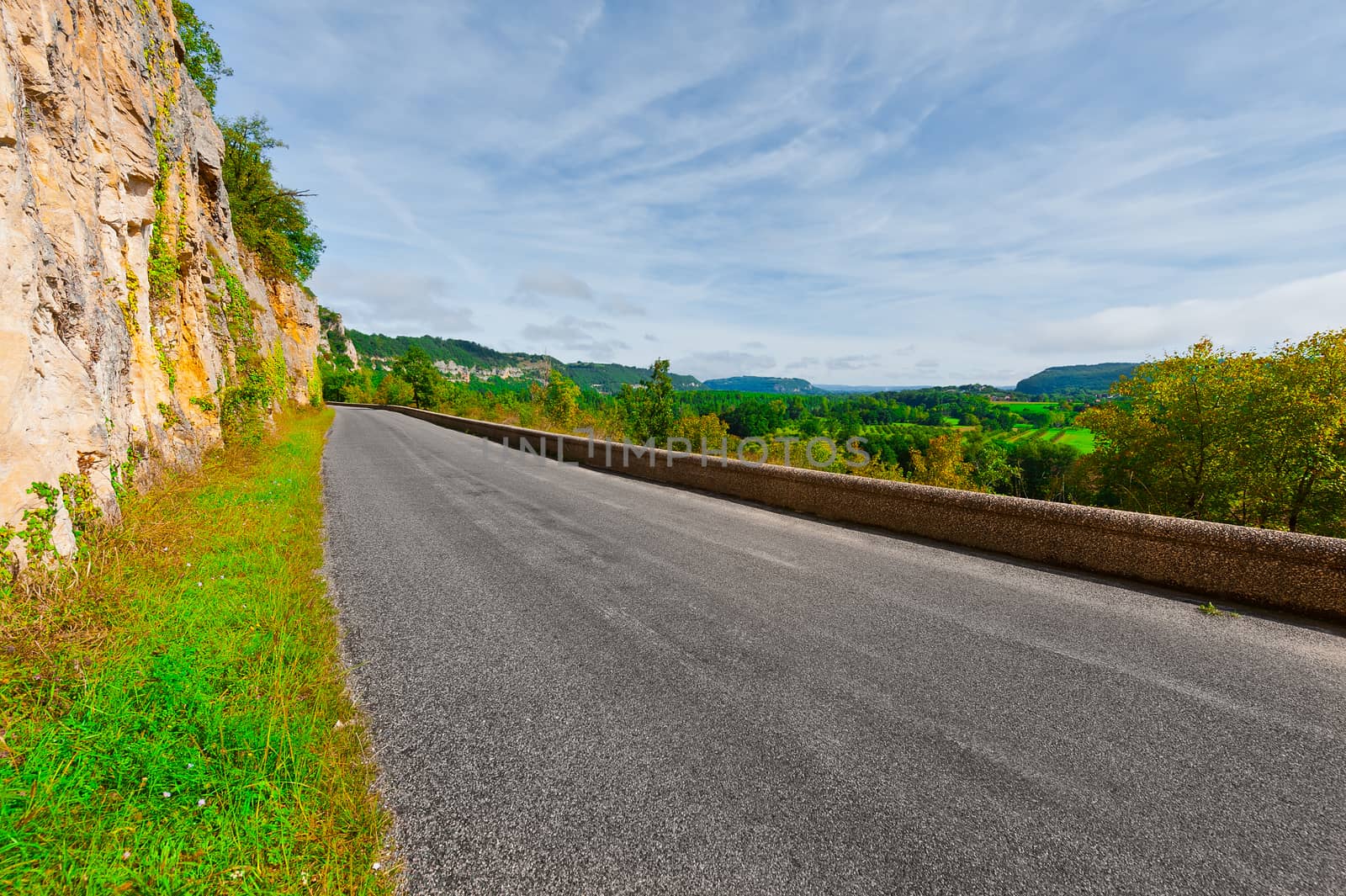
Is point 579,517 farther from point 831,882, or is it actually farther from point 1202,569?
point 1202,569

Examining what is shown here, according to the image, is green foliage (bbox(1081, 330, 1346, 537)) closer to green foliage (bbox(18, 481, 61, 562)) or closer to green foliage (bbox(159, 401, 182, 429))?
green foliage (bbox(18, 481, 61, 562))

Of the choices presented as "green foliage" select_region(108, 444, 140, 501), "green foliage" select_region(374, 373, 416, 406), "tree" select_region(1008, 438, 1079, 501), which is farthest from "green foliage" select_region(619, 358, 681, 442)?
"green foliage" select_region(108, 444, 140, 501)

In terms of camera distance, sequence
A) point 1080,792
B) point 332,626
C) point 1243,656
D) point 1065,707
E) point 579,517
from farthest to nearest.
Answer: point 579,517
point 332,626
point 1243,656
point 1065,707
point 1080,792

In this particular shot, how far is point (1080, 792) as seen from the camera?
6.66 feet

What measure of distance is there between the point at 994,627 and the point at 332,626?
502 cm

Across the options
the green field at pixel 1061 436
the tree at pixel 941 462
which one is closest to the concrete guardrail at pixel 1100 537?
the tree at pixel 941 462

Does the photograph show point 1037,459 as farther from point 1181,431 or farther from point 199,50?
point 199,50

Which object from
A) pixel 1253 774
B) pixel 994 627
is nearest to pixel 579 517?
pixel 994 627

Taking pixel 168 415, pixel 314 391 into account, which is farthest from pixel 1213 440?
pixel 314 391

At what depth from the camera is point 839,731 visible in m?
2.41

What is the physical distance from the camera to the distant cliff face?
333 centimetres

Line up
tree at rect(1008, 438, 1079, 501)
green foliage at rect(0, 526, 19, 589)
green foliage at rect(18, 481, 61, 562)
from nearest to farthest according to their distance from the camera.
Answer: green foliage at rect(0, 526, 19, 589), green foliage at rect(18, 481, 61, 562), tree at rect(1008, 438, 1079, 501)

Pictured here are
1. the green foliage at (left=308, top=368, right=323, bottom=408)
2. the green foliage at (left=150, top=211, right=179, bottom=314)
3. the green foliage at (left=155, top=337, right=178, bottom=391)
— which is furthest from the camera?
Answer: the green foliage at (left=308, top=368, right=323, bottom=408)

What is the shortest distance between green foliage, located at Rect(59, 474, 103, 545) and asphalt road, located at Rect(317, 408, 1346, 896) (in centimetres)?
181
